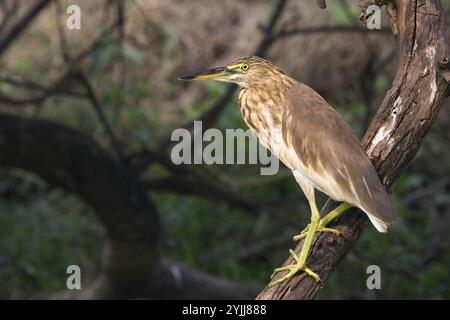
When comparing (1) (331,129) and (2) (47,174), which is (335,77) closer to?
(2) (47,174)

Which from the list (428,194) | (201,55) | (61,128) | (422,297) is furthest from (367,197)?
(201,55)

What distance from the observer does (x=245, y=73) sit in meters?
2.46

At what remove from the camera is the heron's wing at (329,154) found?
2195 mm

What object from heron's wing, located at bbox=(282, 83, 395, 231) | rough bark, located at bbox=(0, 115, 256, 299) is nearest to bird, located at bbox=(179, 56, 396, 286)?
heron's wing, located at bbox=(282, 83, 395, 231)

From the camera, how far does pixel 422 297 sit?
4543mm

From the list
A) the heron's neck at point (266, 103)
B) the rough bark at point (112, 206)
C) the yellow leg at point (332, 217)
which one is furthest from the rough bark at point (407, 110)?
the rough bark at point (112, 206)

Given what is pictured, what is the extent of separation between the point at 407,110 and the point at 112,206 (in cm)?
207

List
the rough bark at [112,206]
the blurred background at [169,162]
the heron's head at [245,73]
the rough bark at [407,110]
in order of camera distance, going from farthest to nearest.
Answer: the blurred background at [169,162]
the rough bark at [112,206]
the heron's head at [245,73]
the rough bark at [407,110]

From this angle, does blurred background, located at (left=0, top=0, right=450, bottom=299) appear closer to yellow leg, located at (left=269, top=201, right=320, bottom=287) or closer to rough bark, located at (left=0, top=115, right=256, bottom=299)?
rough bark, located at (left=0, top=115, right=256, bottom=299)

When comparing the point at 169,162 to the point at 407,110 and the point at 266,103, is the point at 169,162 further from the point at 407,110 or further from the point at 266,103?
the point at 407,110

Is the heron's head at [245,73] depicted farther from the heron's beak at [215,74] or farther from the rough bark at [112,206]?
the rough bark at [112,206]

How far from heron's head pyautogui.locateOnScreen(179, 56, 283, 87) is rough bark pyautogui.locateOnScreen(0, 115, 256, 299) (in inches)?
62.3

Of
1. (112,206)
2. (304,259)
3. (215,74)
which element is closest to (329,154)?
(304,259)

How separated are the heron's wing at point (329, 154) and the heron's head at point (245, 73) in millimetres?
99
